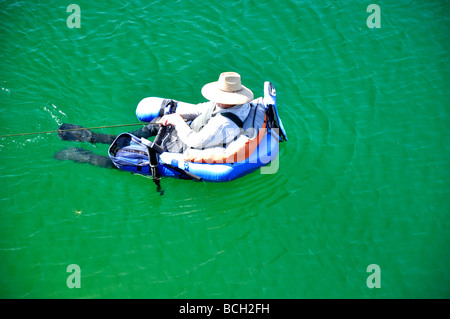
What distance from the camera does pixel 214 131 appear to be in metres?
6.25

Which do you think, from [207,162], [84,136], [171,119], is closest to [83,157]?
[84,136]

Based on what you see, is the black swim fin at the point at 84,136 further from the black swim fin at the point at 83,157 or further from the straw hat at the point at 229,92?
the straw hat at the point at 229,92

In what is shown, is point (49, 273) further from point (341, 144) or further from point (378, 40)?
point (378, 40)

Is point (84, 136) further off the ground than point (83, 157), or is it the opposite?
point (84, 136)

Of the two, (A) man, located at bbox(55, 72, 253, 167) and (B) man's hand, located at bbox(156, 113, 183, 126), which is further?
(B) man's hand, located at bbox(156, 113, 183, 126)

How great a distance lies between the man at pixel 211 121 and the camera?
6.22 m

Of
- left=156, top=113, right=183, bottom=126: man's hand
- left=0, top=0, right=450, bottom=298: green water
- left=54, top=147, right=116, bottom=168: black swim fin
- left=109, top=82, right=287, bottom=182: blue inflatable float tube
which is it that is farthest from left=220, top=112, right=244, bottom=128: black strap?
left=54, top=147, right=116, bottom=168: black swim fin

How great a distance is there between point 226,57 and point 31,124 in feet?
11.6

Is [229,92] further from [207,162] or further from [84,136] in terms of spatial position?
[84,136]

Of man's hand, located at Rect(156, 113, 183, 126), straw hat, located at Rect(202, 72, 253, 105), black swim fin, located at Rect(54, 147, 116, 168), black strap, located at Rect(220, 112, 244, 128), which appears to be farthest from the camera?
black swim fin, located at Rect(54, 147, 116, 168)

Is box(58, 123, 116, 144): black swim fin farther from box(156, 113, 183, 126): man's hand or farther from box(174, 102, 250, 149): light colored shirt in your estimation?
box(174, 102, 250, 149): light colored shirt

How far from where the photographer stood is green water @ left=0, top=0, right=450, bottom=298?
19.6 feet

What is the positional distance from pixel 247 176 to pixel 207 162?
0.73 m

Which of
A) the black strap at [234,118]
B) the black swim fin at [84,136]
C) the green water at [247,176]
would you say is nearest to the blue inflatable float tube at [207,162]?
the black strap at [234,118]
